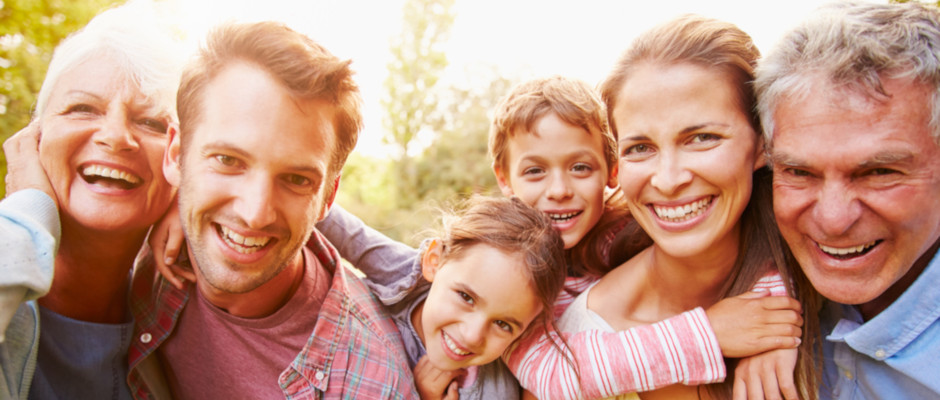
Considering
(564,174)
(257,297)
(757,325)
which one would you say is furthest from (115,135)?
(757,325)

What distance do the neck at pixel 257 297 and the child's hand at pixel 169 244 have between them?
0.07m

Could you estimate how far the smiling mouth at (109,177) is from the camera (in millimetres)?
2072

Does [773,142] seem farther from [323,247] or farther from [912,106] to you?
[323,247]

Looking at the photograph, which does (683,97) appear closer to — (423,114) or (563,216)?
(563,216)

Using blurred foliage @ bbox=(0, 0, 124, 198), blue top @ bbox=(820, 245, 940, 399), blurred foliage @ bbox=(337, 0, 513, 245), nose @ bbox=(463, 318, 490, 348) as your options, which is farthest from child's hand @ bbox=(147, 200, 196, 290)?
blurred foliage @ bbox=(337, 0, 513, 245)

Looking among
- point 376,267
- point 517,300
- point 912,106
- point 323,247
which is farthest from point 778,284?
point 323,247

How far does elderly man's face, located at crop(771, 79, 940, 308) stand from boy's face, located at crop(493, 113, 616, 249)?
85 cm

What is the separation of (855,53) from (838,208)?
1.70ft

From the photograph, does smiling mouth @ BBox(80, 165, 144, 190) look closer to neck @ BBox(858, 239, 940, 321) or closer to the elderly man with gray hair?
the elderly man with gray hair

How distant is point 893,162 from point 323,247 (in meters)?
2.33

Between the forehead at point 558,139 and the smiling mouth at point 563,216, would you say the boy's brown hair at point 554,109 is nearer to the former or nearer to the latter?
the forehead at point 558,139

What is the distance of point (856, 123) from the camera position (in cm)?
178

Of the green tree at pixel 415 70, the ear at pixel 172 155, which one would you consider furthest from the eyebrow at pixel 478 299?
the green tree at pixel 415 70

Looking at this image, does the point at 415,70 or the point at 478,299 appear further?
the point at 415,70
